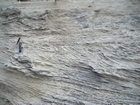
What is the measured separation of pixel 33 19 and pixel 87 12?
2.96 feet

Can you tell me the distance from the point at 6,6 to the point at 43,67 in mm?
1444

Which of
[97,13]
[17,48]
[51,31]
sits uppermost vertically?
[97,13]

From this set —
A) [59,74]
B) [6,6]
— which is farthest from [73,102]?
[6,6]

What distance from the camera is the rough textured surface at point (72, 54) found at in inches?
105

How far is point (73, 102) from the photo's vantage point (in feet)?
9.05

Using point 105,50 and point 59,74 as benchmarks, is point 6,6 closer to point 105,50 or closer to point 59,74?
point 59,74

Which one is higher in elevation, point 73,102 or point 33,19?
point 33,19

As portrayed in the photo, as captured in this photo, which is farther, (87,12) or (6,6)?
(6,6)

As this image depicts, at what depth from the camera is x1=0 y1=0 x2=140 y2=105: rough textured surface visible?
2.68m

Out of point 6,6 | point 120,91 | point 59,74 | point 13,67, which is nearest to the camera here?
point 120,91

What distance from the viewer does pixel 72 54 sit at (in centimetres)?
291

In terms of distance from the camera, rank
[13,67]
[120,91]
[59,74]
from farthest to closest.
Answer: [13,67]
[59,74]
[120,91]

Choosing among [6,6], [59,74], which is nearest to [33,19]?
[6,6]

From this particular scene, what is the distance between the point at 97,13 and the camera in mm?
3064
